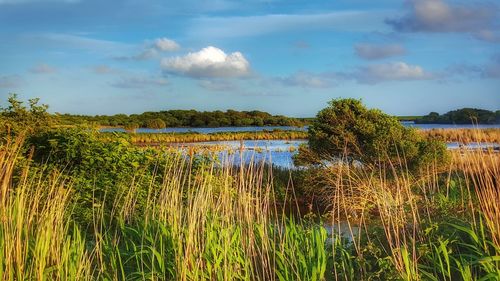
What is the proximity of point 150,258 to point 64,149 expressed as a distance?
223 inches

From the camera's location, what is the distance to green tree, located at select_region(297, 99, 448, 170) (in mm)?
14844

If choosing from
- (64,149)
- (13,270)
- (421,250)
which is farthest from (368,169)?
(13,270)

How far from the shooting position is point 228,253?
18.1 ft

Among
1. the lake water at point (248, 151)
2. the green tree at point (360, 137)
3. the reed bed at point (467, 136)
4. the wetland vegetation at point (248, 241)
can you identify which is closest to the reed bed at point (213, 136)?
the lake water at point (248, 151)

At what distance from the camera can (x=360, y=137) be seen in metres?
15.3

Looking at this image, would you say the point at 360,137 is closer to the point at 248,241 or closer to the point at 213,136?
the point at 248,241

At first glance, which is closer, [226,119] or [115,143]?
[115,143]

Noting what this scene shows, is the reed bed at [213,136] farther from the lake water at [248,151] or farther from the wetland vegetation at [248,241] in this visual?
the wetland vegetation at [248,241]

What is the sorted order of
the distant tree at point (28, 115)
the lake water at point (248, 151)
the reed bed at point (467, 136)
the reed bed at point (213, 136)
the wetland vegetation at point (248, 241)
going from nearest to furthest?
the wetland vegetation at point (248, 241) → the reed bed at point (467, 136) → the lake water at point (248, 151) → the distant tree at point (28, 115) → the reed bed at point (213, 136)

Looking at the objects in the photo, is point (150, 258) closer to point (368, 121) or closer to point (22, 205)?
point (22, 205)

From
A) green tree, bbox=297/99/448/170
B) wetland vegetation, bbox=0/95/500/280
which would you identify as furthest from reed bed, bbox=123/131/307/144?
wetland vegetation, bbox=0/95/500/280

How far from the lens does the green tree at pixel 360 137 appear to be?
1484cm

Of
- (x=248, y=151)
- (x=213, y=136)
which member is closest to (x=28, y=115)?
(x=248, y=151)

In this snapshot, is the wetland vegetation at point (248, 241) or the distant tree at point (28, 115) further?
the distant tree at point (28, 115)
